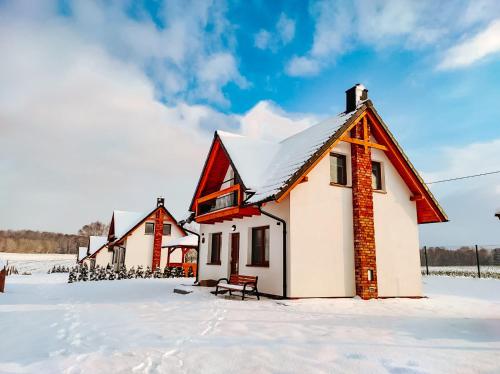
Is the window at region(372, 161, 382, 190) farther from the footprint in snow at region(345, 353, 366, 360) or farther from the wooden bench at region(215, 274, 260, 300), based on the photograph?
the footprint in snow at region(345, 353, 366, 360)

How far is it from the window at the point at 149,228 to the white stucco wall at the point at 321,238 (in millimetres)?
20647

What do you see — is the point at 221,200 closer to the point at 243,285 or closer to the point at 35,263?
the point at 243,285

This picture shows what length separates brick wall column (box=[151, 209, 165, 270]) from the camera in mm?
29337

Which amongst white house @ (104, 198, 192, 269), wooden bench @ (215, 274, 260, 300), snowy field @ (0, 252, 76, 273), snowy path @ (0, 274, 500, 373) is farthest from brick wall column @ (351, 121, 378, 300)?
snowy field @ (0, 252, 76, 273)

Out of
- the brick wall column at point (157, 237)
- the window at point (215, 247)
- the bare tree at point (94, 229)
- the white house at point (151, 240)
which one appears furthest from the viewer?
the bare tree at point (94, 229)

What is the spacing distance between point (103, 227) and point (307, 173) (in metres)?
93.8

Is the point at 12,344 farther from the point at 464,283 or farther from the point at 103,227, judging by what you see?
the point at 103,227

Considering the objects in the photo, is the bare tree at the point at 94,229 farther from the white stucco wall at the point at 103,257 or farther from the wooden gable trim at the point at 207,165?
the wooden gable trim at the point at 207,165

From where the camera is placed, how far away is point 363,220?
12602 mm

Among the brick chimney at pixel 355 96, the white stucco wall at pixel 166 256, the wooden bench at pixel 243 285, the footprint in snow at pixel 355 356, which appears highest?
the brick chimney at pixel 355 96

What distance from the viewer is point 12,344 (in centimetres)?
593

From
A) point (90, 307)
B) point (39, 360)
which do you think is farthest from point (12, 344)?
point (90, 307)

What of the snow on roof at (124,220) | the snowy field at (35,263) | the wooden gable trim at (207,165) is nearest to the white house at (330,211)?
the wooden gable trim at (207,165)

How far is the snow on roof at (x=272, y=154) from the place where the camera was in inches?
479
